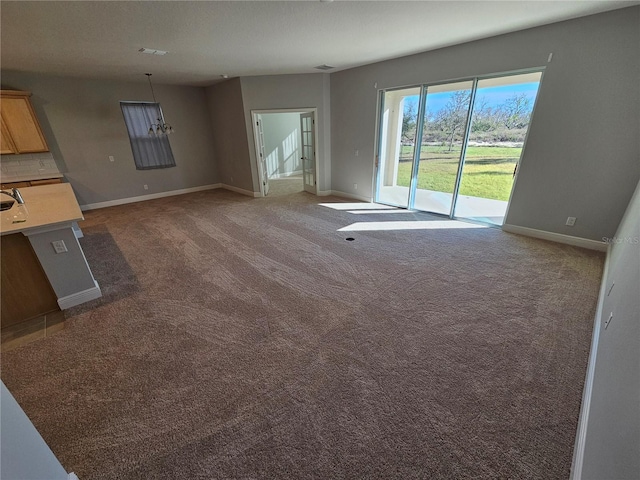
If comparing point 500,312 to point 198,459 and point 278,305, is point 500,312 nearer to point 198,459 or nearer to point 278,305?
point 278,305

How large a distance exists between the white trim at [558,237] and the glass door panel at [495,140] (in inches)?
11.3

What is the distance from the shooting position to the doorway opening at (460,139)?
3.99 m

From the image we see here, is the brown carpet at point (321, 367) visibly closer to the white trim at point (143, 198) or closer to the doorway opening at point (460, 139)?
the doorway opening at point (460, 139)

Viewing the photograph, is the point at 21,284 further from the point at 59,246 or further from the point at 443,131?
the point at 443,131

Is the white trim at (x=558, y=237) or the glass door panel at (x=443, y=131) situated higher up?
the glass door panel at (x=443, y=131)

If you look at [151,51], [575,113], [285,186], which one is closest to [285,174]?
[285,186]

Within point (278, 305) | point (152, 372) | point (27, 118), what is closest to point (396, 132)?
point (278, 305)

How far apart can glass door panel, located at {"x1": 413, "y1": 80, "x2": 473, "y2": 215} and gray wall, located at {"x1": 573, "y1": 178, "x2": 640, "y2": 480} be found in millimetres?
3294

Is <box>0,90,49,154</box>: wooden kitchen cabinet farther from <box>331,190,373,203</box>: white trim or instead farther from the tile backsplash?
<box>331,190,373,203</box>: white trim

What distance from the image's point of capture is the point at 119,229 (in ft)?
15.0

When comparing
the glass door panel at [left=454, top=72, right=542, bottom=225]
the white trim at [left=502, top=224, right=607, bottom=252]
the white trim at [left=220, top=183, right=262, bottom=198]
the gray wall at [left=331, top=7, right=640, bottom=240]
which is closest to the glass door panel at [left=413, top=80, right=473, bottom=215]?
the glass door panel at [left=454, top=72, right=542, bottom=225]

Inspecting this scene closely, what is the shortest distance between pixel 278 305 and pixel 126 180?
6.05 metres

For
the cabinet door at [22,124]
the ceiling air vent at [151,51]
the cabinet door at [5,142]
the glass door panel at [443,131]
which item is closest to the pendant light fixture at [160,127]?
the cabinet door at [22,124]

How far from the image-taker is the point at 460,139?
4.24 meters
